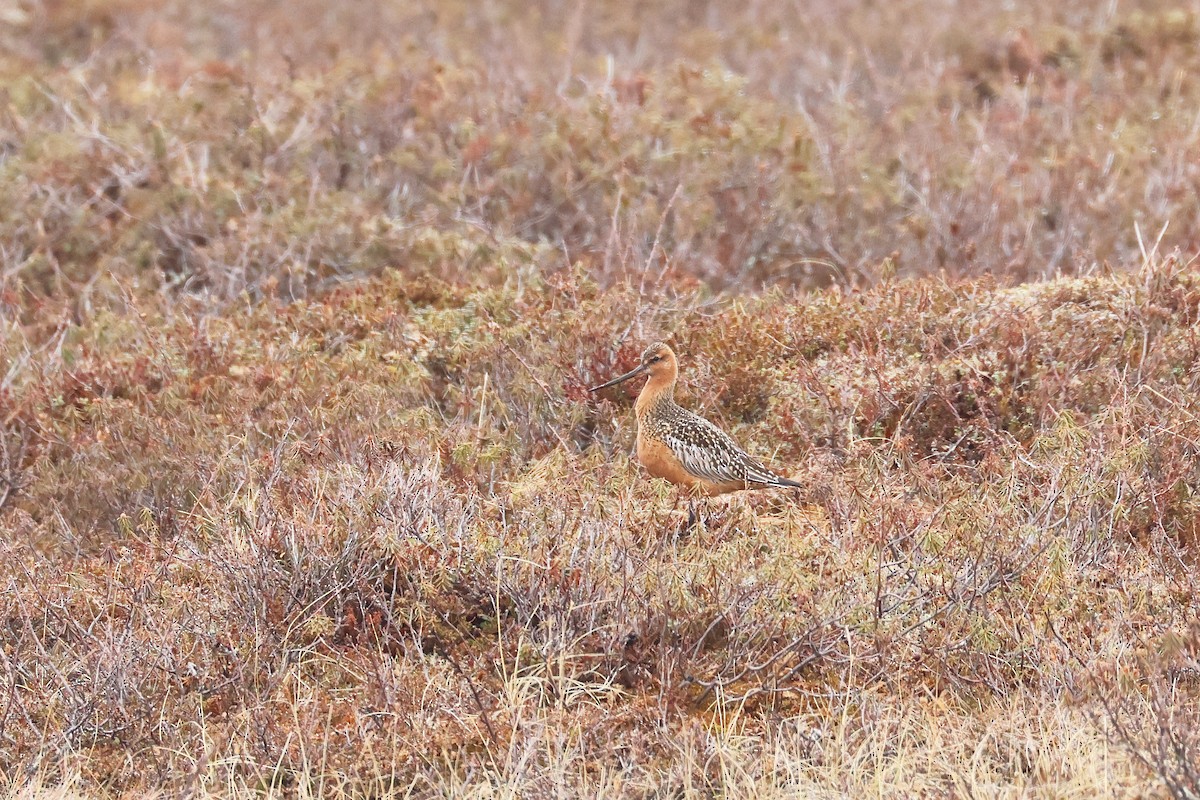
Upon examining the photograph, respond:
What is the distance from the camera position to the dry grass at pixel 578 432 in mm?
4641

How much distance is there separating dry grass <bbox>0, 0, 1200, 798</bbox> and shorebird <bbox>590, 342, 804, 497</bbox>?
0.60 ft

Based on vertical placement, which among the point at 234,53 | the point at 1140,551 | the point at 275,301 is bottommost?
the point at 234,53

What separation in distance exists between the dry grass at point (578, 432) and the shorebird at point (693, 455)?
183 millimetres

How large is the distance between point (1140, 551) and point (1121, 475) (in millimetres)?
292

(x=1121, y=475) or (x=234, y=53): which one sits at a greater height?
(x=1121, y=475)

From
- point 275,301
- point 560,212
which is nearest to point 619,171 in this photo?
point 560,212

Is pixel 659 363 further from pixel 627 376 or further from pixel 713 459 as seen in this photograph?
pixel 713 459

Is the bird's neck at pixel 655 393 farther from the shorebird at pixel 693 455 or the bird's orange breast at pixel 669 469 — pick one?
the bird's orange breast at pixel 669 469

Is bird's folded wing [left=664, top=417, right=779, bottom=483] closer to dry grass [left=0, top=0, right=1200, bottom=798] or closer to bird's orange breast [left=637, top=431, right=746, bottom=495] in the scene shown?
bird's orange breast [left=637, top=431, right=746, bottom=495]

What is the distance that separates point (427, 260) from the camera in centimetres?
886

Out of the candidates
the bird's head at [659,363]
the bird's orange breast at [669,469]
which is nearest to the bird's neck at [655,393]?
the bird's head at [659,363]

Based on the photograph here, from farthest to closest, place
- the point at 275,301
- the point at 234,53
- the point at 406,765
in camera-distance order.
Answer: the point at 234,53, the point at 275,301, the point at 406,765

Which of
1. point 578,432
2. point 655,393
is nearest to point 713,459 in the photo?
point 655,393

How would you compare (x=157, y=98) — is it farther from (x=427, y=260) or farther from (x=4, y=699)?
(x=4, y=699)
